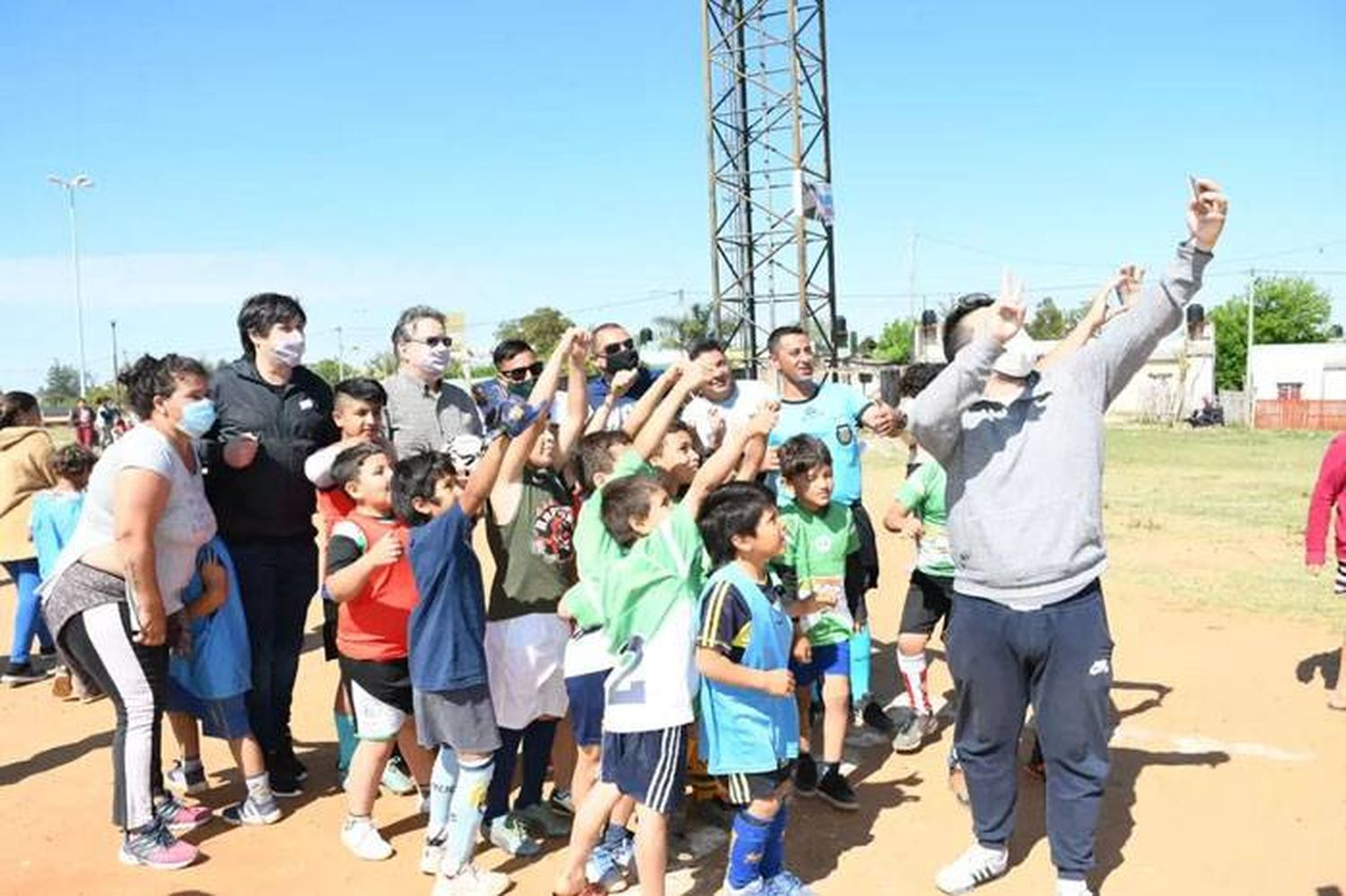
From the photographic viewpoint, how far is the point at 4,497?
23.1ft

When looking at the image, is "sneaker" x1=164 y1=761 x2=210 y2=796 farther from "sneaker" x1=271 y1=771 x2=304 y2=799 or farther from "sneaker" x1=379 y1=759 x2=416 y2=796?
"sneaker" x1=379 y1=759 x2=416 y2=796

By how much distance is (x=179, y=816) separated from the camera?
168 inches

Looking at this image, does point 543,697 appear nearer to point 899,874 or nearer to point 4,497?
point 899,874

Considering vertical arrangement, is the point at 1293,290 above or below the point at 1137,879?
above

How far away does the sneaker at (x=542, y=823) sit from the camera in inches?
166

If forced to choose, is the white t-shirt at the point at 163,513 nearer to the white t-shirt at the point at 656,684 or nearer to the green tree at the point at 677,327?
the white t-shirt at the point at 656,684

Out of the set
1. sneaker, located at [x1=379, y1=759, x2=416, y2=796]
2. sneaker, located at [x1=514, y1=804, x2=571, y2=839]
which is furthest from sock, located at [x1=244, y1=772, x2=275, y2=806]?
sneaker, located at [x1=514, y1=804, x2=571, y2=839]

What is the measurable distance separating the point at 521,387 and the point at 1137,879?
3411mm

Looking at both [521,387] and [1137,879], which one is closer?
[1137,879]

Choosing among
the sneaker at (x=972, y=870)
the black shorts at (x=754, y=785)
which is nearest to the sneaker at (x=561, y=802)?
the black shorts at (x=754, y=785)

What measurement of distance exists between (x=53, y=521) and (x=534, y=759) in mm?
4208

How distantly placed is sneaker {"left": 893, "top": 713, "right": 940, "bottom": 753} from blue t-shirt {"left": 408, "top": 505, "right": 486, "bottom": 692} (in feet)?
7.73

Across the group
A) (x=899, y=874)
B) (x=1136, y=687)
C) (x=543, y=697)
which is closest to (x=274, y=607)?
(x=543, y=697)

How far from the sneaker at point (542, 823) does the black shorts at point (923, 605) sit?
2054 millimetres
